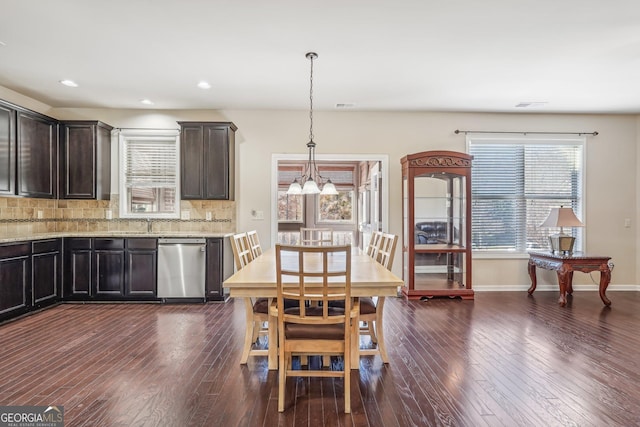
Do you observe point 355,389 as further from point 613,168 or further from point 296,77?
point 613,168

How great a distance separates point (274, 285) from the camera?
2.25 meters

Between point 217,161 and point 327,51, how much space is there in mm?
2271

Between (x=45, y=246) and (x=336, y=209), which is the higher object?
(x=336, y=209)

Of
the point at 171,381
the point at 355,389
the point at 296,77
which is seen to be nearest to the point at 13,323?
the point at 171,381

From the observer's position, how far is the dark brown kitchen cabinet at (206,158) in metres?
4.85

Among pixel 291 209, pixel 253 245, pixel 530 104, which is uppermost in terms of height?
pixel 530 104

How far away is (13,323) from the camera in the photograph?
3.75 metres

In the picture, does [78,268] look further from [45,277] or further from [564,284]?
[564,284]

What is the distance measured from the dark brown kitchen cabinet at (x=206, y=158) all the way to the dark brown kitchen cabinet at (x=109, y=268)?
45.4 inches

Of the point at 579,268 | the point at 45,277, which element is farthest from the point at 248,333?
the point at 579,268

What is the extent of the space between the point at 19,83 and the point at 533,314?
6470 millimetres

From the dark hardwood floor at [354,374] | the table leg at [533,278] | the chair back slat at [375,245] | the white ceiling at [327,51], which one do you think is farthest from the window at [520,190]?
the chair back slat at [375,245]

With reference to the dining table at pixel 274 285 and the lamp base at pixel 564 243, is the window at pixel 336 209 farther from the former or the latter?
the dining table at pixel 274 285

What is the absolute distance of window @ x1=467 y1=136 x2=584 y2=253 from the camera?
5414mm
